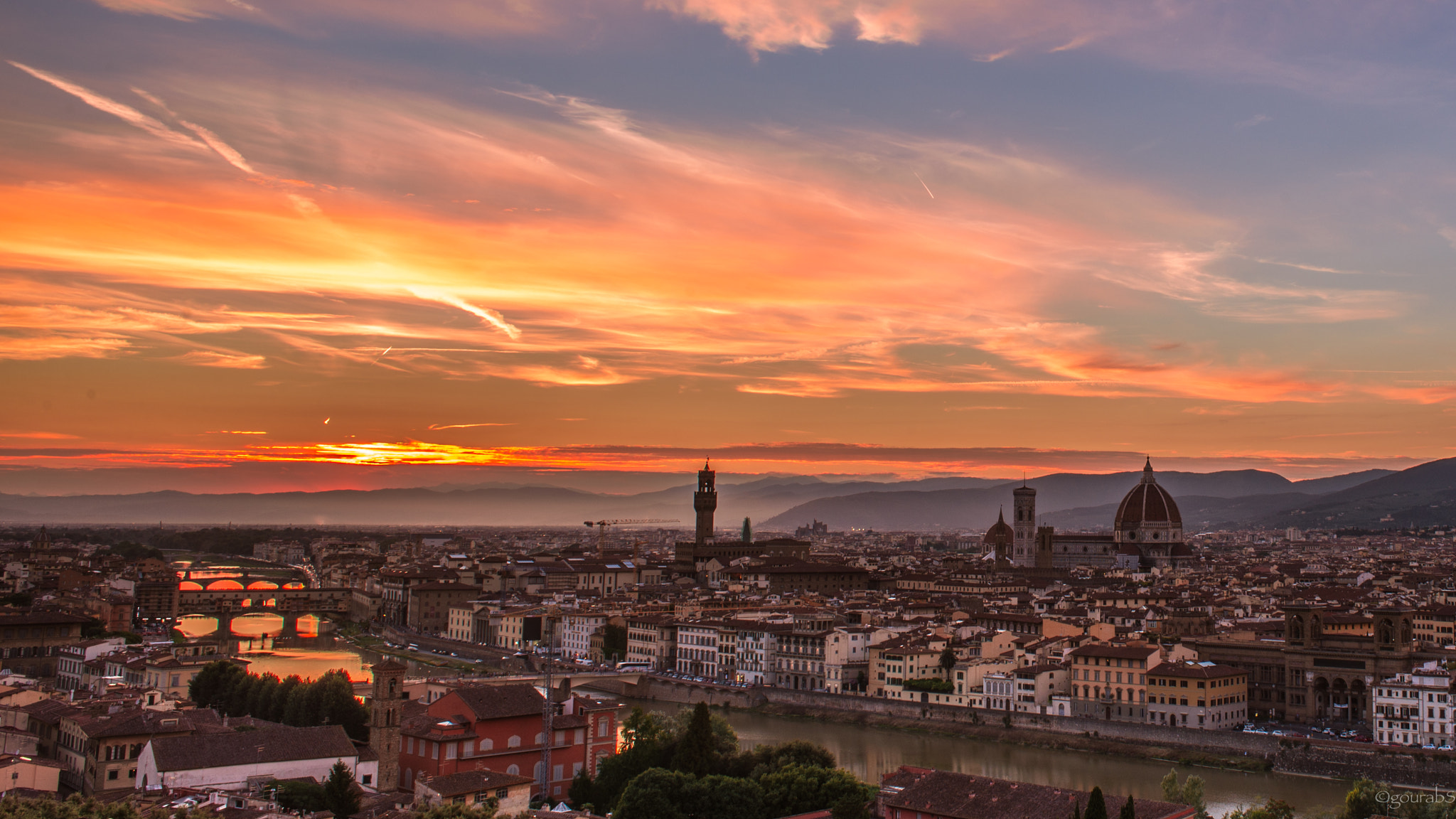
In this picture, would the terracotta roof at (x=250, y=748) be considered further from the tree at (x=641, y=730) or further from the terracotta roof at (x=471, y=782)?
the tree at (x=641, y=730)

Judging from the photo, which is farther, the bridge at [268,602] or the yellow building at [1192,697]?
the bridge at [268,602]

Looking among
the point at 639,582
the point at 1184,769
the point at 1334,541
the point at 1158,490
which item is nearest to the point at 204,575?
the point at 639,582

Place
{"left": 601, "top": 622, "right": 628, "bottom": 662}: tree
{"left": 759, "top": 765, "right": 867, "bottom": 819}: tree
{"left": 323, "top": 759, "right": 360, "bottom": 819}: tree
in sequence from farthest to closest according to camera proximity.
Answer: {"left": 601, "top": 622, "right": 628, "bottom": 662}: tree → {"left": 759, "top": 765, "right": 867, "bottom": 819}: tree → {"left": 323, "top": 759, "right": 360, "bottom": 819}: tree

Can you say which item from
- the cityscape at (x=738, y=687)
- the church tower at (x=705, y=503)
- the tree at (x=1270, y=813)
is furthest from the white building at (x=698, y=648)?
the church tower at (x=705, y=503)

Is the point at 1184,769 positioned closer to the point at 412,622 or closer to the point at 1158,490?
the point at 412,622

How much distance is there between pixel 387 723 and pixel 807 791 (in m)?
6.46

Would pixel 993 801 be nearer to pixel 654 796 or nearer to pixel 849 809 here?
pixel 849 809

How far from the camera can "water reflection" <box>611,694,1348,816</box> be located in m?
24.6

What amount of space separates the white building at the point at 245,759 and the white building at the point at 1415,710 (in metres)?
20.4

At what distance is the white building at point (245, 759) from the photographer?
18.2m

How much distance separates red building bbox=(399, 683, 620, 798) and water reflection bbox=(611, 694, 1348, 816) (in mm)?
6269

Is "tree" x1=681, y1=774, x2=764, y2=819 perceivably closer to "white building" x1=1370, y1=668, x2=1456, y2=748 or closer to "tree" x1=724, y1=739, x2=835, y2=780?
"tree" x1=724, y1=739, x2=835, y2=780

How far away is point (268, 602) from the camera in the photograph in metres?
74.1

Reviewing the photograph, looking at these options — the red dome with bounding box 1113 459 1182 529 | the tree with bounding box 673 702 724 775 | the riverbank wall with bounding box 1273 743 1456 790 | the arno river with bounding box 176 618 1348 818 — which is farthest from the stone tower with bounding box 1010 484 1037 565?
the tree with bounding box 673 702 724 775
